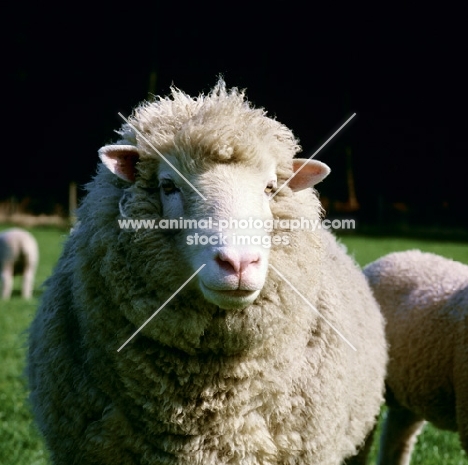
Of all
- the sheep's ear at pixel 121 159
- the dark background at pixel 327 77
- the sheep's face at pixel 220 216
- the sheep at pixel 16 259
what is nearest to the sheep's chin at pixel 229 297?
the sheep's face at pixel 220 216

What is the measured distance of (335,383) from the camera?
2848mm

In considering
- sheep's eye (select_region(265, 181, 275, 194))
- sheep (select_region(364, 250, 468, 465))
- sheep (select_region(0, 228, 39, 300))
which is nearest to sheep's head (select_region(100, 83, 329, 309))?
sheep's eye (select_region(265, 181, 275, 194))

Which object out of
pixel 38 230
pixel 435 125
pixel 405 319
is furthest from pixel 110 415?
pixel 435 125

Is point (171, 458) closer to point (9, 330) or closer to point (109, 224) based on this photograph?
point (109, 224)

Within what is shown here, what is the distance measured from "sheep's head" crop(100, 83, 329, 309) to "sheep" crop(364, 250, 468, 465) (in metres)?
1.29

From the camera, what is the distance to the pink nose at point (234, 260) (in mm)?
2246

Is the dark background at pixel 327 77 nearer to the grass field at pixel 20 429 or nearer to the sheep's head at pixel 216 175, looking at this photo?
the grass field at pixel 20 429

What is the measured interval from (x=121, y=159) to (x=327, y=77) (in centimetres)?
2474

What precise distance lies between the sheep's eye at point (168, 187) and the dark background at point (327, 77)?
21236mm

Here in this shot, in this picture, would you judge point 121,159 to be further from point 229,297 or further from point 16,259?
point 16,259

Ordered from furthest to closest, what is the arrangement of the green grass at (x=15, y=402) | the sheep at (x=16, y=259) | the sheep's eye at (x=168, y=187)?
the sheep at (x=16, y=259) < the green grass at (x=15, y=402) < the sheep's eye at (x=168, y=187)

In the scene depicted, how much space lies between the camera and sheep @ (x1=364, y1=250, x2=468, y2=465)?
3562 mm

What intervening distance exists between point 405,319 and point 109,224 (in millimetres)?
1954

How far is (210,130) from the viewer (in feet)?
8.58
